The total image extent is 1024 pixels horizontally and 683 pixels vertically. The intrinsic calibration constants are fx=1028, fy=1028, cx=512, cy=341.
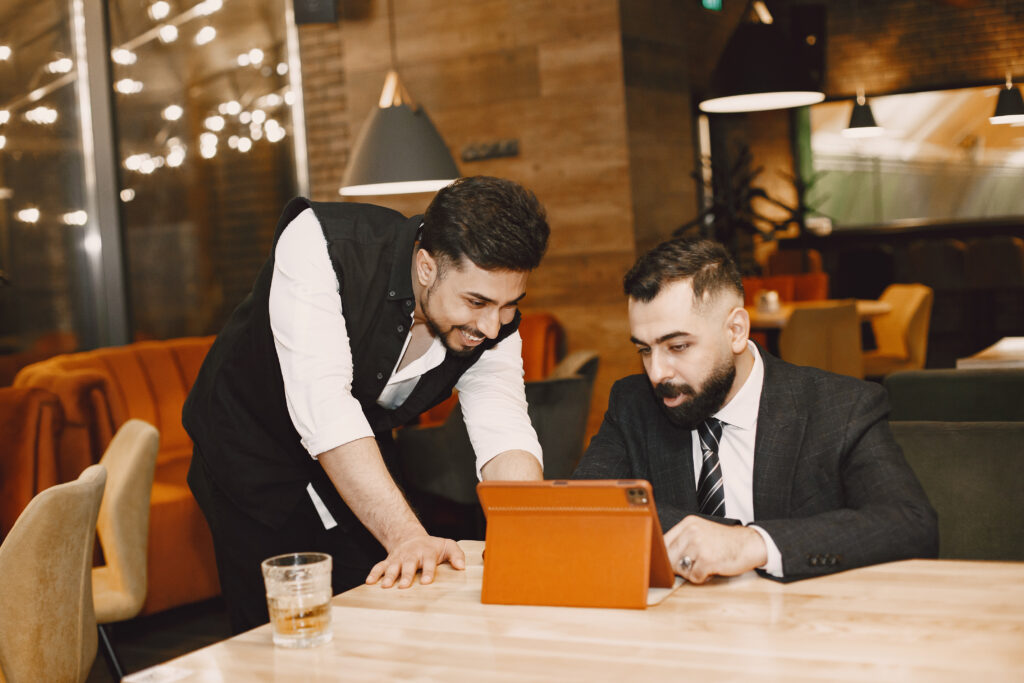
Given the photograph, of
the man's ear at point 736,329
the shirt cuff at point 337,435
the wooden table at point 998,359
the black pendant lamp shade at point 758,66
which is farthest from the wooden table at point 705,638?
the black pendant lamp shade at point 758,66

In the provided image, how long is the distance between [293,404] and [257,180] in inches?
225

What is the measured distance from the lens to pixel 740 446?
198cm

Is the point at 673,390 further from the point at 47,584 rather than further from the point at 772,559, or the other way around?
the point at 47,584

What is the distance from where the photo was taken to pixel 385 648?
1.36 meters

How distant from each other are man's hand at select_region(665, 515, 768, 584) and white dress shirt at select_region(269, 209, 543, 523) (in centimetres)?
60

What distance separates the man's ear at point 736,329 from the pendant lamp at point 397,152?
9.18ft

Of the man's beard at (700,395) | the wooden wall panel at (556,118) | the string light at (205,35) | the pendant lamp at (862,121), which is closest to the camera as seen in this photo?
the man's beard at (700,395)

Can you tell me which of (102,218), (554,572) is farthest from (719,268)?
(102,218)

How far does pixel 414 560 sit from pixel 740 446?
2.23ft

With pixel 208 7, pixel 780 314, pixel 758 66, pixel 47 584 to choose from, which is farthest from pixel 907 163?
pixel 47 584

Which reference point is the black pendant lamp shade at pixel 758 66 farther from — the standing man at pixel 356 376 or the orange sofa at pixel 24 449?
the orange sofa at pixel 24 449

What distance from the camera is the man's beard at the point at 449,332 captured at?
2.02 m

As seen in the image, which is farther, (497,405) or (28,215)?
(28,215)

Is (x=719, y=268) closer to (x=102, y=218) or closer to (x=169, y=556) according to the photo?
(x=169, y=556)
